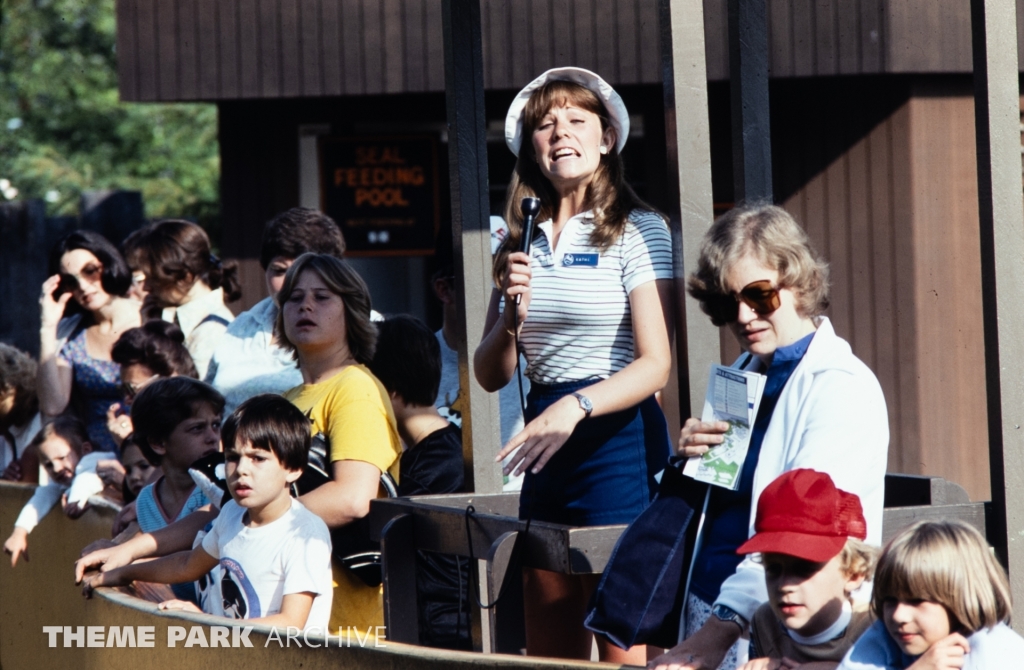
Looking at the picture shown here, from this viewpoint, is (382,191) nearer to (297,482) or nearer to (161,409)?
(161,409)

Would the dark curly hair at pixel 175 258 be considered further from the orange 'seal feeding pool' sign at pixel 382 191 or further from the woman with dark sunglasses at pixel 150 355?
the orange 'seal feeding pool' sign at pixel 382 191

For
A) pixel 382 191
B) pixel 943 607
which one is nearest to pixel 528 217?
pixel 943 607

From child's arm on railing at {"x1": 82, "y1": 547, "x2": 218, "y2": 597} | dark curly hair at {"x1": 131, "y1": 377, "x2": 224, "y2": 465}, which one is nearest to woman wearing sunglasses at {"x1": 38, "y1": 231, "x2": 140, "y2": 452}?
dark curly hair at {"x1": 131, "y1": 377, "x2": 224, "y2": 465}

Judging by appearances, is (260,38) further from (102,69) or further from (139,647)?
(102,69)

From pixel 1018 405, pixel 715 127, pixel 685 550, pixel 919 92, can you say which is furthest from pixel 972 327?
pixel 685 550

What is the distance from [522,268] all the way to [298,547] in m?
1.12

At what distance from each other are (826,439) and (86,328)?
493 centimetres

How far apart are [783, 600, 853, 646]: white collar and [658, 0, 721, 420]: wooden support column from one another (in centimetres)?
118

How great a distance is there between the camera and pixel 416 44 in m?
9.18

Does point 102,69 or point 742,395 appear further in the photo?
point 102,69

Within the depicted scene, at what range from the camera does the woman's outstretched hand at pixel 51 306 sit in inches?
269

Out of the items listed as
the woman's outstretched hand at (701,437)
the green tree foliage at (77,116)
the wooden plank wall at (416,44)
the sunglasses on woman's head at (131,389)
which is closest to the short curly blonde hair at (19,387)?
the sunglasses on woman's head at (131,389)

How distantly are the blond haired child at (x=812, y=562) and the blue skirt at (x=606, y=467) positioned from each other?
1029 millimetres

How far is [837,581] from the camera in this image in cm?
256
